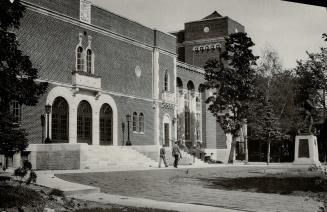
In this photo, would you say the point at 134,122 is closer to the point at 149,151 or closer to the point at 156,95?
the point at 156,95

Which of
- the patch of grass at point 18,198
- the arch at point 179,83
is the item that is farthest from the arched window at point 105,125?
the patch of grass at point 18,198

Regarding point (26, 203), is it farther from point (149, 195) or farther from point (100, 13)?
point (100, 13)

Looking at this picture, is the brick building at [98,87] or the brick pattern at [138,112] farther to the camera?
the brick pattern at [138,112]

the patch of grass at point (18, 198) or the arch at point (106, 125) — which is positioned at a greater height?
the arch at point (106, 125)

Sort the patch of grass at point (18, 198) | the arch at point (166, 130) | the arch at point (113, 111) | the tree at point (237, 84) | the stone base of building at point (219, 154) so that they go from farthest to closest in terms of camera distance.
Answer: the stone base of building at point (219, 154) < the arch at point (166, 130) < the tree at point (237, 84) < the arch at point (113, 111) < the patch of grass at point (18, 198)

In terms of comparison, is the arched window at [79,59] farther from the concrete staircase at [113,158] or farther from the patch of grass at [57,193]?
the patch of grass at [57,193]

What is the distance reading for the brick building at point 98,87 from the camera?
26.9 metres

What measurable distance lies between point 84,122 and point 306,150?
622 inches

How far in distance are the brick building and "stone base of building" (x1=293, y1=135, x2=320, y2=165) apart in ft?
33.6

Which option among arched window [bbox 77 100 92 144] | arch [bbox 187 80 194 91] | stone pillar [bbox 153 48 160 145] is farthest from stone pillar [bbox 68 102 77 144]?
arch [bbox 187 80 194 91]

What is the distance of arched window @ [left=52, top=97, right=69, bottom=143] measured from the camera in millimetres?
28750

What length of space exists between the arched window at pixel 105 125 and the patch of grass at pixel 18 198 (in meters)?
21.8

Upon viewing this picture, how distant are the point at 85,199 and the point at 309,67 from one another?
4639cm

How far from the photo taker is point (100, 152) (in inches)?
1103
